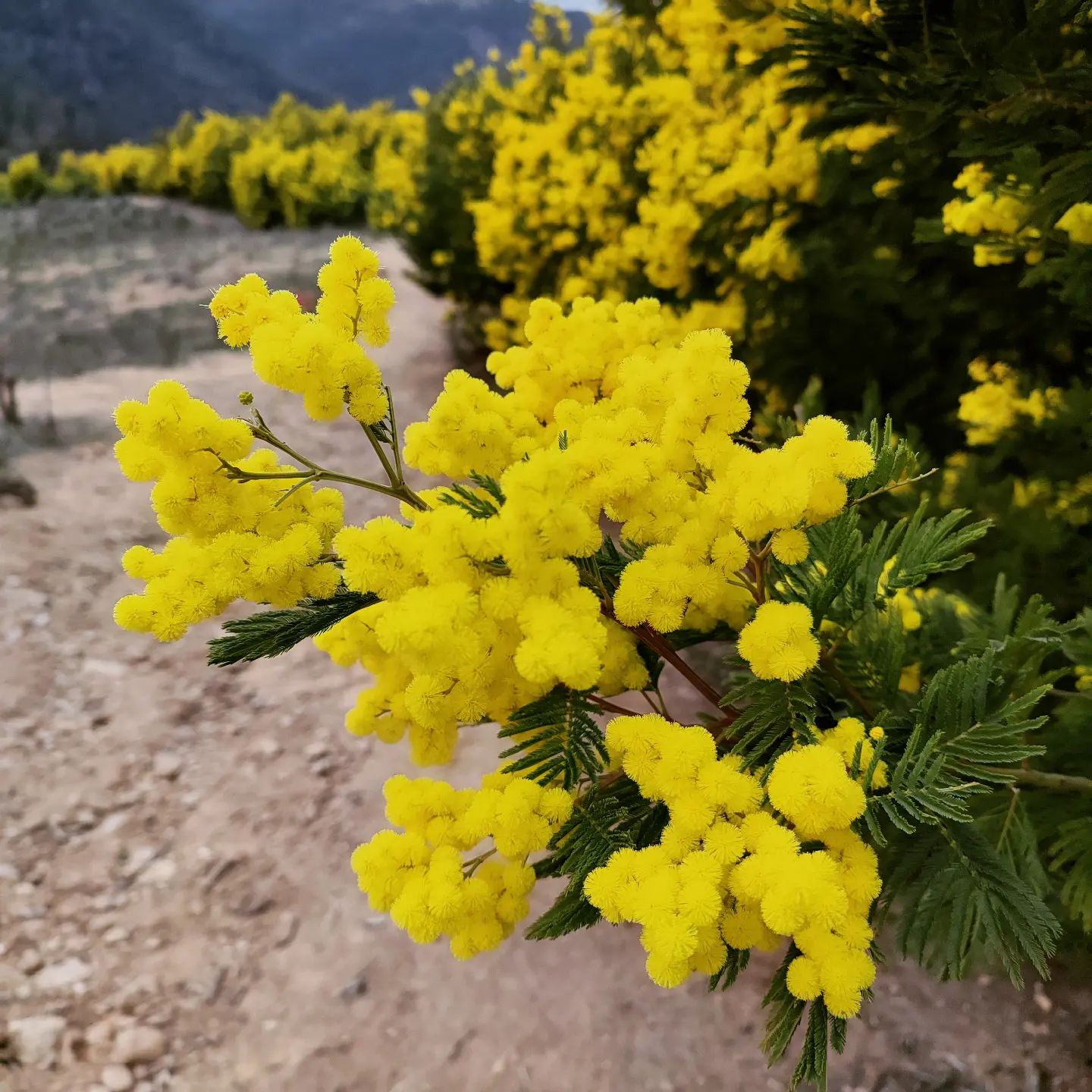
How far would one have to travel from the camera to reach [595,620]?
2.21 feet

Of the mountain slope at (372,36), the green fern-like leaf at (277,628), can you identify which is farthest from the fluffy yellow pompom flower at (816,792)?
the mountain slope at (372,36)

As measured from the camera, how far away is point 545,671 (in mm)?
627

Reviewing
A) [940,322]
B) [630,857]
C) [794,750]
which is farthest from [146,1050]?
[940,322]

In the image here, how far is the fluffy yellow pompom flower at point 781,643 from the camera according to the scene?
2.45 ft

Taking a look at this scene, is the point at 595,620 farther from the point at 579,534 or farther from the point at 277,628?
the point at 277,628

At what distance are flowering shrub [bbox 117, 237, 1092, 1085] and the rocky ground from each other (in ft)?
3.62

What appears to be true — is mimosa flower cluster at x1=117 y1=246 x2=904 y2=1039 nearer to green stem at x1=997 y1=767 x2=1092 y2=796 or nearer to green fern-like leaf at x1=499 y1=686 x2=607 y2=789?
green fern-like leaf at x1=499 y1=686 x2=607 y2=789

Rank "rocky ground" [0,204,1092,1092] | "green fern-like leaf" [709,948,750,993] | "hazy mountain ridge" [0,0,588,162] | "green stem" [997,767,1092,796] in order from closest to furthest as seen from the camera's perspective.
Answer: "green fern-like leaf" [709,948,750,993]
"green stem" [997,767,1092,796]
"rocky ground" [0,204,1092,1092]
"hazy mountain ridge" [0,0,588,162]

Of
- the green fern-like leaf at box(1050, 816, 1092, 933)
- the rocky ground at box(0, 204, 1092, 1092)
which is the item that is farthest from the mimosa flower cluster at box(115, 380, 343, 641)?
the rocky ground at box(0, 204, 1092, 1092)

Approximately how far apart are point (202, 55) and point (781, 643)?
33.3 m

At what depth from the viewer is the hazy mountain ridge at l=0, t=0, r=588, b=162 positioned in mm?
19562

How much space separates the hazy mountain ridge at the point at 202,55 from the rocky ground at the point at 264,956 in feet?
40.1

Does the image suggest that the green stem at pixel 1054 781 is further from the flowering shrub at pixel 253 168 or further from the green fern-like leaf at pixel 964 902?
the flowering shrub at pixel 253 168

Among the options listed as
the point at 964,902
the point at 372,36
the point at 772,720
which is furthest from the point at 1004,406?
the point at 372,36
